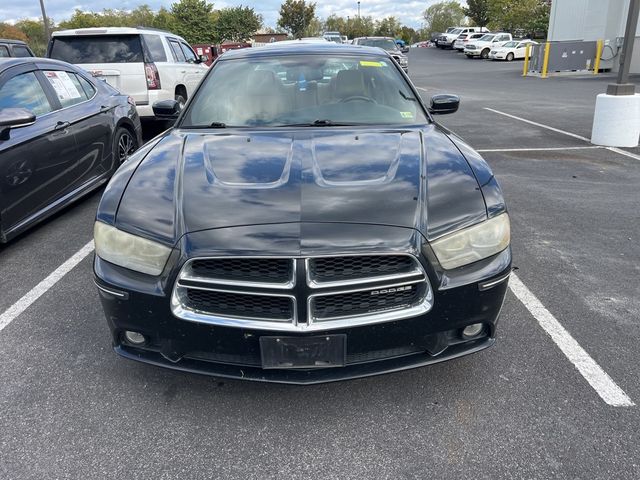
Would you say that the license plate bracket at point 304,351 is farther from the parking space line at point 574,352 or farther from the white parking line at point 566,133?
the white parking line at point 566,133

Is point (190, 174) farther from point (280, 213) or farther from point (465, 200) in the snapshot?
point (465, 200)

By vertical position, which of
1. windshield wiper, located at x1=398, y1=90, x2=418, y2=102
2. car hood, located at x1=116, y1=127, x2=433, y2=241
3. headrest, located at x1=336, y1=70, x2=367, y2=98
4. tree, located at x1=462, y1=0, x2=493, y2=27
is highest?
tree, located at x1=462, y1=0, x2=493, y2=27

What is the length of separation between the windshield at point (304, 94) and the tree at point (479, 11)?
6904 cm

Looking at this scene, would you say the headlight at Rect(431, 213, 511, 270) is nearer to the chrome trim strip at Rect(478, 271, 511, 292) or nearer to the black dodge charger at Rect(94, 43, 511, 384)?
the black dodge charger at Rect(94, 43, 511, 384)

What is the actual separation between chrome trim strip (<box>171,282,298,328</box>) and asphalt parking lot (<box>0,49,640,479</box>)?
1.80 feet

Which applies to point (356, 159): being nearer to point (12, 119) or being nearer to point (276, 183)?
point (276, 183)

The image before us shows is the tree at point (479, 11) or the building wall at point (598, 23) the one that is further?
the tree at point (479, 11)

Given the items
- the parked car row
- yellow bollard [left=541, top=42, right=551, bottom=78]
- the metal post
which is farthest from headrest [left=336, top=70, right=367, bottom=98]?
the parked car row

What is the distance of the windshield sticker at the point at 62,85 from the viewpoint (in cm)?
516

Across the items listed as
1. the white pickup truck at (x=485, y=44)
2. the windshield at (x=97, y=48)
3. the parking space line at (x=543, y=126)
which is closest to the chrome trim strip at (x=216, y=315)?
the windshield at (x=97, y=48)

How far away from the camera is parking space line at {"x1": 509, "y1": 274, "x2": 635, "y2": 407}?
8.34ft

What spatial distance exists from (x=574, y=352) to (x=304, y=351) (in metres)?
1.65

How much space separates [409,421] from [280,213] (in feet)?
3.72

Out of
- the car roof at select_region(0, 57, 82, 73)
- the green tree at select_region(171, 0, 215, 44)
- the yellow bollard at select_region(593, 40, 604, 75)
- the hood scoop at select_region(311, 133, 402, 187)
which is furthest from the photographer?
the green tree at select_region(171, 0, 215, 44)
